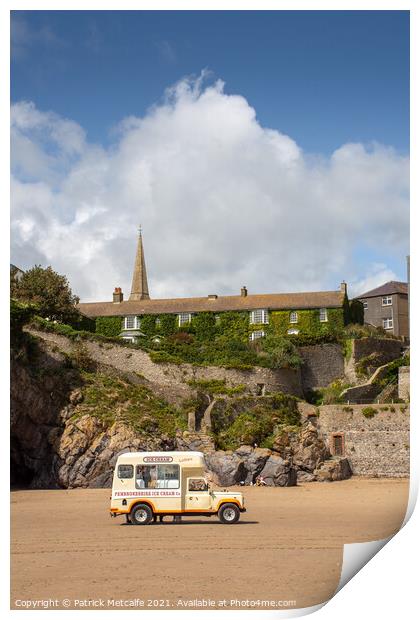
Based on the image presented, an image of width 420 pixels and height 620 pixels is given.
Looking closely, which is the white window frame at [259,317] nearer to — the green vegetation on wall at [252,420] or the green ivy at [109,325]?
the green ivy at [109,325]

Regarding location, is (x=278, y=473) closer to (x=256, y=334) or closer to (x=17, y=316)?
(x=17, y=316)

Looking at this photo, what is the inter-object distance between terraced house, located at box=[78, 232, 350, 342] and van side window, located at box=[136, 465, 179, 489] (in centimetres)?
1749

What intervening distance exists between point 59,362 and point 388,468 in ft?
31.9

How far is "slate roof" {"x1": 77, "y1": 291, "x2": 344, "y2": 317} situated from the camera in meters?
28.4

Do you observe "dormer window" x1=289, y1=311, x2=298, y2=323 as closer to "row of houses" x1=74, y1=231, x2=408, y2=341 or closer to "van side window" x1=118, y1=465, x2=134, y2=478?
"row of houses" x1=74, y1=231, x2=408, y2=341

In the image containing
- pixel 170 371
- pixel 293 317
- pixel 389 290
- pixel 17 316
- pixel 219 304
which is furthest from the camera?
pixel 389 290

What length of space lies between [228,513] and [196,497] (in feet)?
1.79

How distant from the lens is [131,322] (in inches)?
1151

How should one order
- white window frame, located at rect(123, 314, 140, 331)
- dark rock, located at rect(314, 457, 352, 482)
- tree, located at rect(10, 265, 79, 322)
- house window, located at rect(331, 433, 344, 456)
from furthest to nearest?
white window frame, located at rect(123, 314, 140, 331) → tree, located at rect(10, 265, 79, 322) → house window, located at rect(331, 433, 344, 456) → dark rock, located at rect(314, 457, 352, 482)

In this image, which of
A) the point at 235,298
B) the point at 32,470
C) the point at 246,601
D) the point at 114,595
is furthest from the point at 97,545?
the point at 235,298

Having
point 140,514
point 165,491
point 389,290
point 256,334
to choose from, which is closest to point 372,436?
point 256,334

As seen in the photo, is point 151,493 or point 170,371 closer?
point 151,493

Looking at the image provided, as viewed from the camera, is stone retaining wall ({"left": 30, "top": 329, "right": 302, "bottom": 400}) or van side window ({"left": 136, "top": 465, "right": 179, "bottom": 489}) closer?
van side window ({"left": 136, "top": 465, "right": 179, "bottom": 489})

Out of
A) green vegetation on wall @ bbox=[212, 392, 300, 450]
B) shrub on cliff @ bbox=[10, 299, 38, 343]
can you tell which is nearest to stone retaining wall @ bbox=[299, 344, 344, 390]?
green vegetation on wall @ bbox=[212, 392, 300, 450]
